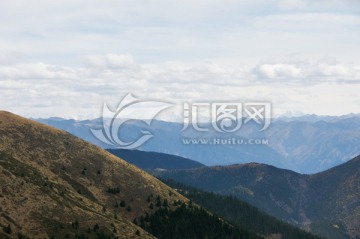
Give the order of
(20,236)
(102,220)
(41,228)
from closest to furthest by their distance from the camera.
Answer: (20,236), (41,228), (102,220)

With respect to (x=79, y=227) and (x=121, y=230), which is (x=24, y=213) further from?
(x=121, y=230)

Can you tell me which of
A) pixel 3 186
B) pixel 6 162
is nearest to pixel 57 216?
pixel 3 186

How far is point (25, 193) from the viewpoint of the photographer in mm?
180250

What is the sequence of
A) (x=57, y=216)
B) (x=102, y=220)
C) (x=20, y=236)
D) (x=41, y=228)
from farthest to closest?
(x=102, y=220) < (x=57, y=216) < (x=41, y=228) < (x=20, y=236)

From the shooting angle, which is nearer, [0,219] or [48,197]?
[0,219]

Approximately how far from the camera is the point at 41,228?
16512cm

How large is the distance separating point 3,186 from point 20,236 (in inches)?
1112

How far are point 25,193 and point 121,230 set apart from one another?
3489cm

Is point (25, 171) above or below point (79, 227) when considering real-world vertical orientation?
above

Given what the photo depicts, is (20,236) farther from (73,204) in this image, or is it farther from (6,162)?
(6,162)

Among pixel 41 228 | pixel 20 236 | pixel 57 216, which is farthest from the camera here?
pixel 57 216

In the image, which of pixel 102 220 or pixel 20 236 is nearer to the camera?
pixel 20 236

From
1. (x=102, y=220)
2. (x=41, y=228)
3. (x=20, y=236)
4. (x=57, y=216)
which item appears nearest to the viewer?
(x=20, y=236)

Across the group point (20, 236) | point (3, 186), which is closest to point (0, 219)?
point (20, 236)
